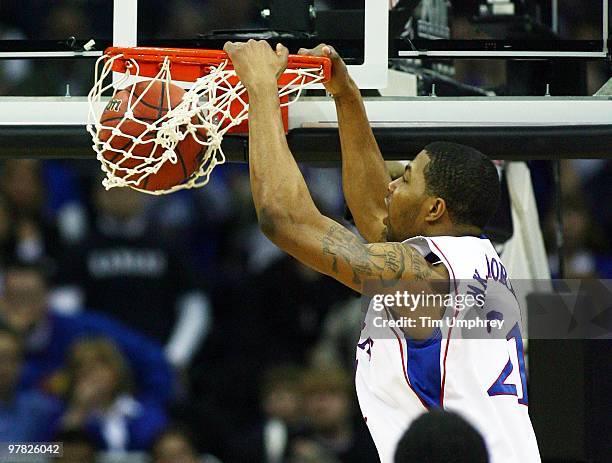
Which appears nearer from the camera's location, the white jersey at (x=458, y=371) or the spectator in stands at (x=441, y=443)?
the spectator in stands at (x=441, y=443)

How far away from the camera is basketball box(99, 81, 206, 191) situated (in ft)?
10.3

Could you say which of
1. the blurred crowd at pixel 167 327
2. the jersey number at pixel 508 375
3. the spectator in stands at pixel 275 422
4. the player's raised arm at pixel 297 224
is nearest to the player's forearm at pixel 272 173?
the player's raised arm at pixel 297 224

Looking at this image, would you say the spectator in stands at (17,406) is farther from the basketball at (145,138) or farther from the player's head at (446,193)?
the player's head at (446,193)

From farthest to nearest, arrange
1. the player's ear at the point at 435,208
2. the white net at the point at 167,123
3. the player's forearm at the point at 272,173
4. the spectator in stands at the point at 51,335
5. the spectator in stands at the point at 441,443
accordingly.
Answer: the spectator in stands at the point at 51,335, the white net at the point at 167,123, the player's ear at the point at 435,208, the player's forearm at the point at 272,173, the spectator in stands at the point at 441,443

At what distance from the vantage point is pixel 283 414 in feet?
18.1

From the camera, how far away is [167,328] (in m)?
5.75

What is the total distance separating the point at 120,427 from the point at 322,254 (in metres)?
2.96

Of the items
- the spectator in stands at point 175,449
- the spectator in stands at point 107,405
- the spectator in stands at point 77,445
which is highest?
the spectator in stands at point 107,405

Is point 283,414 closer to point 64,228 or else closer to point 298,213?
point 64,228

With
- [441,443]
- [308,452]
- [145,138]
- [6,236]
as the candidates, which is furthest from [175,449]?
[441,443]

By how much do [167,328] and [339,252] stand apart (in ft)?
10.3

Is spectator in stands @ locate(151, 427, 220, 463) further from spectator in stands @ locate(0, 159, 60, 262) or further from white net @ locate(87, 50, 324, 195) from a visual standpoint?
white net @ locate(87, 50, 324, 195)

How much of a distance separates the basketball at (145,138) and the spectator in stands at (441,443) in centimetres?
148

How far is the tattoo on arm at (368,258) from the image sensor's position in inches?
108
